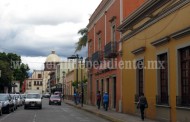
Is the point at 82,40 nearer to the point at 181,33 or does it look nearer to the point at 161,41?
the point at 161,41

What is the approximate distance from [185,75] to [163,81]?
3072 mm

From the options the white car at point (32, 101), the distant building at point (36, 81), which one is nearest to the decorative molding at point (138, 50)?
the white car at point (32, 101)

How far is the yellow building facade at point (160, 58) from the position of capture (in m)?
18.5

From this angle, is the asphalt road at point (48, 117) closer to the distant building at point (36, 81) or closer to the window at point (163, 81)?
the window at point (163, 81)

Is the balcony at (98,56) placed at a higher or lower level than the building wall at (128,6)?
lower

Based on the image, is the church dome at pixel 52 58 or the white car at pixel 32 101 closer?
the white car at pixel 32 101

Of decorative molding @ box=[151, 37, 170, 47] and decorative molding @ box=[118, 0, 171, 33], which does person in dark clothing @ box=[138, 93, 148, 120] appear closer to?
decorative molding @ box=[151, 37, 170, 47]

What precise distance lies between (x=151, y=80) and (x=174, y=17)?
16.7 ft

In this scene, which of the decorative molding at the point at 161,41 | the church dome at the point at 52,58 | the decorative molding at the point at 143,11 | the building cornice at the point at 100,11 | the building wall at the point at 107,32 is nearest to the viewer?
the decorative molding at the point at 161,41

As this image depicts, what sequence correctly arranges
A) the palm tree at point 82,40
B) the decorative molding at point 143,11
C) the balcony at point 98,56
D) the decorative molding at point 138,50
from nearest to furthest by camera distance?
the decorative molding at point 143,11, the decorative molding at point 138,50, the balcony at point 98,56, the palm tree at point 82,40

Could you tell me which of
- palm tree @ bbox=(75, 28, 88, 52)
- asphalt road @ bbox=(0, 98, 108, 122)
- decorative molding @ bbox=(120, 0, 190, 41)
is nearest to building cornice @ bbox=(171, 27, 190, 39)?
decorative molding @ bbox=(120, 0, 190, 41)

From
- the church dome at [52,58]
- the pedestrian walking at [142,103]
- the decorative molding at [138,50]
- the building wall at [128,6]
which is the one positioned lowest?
the pedestrian walking at [142,103]

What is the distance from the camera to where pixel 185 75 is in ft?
61.2

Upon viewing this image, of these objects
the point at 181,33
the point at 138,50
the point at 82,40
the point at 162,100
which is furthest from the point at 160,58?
the point at 82,40
